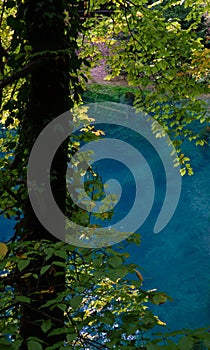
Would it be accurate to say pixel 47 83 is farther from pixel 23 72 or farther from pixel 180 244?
pixel 180 244

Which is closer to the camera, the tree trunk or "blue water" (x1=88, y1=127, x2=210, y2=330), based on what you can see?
the tree trunk

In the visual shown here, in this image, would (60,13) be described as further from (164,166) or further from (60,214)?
(164,166)

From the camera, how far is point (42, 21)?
2701 mm

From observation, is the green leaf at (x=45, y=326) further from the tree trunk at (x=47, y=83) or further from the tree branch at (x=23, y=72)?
the tree branch at (x=23, y=72)

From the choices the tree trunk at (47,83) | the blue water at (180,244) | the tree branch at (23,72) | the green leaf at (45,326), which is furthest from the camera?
the blue water at (180,244)

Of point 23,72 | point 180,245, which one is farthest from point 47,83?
point 180,245

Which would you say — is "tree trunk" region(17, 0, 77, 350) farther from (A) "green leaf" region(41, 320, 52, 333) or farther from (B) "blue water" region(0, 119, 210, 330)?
(B) "blue water" region(0, 119, 210, 330)

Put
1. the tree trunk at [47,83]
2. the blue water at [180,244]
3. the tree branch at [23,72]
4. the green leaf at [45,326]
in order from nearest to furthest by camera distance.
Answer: the green leaf at [45,326]
the tree branch at [23,72]
the tree trunk at [47,83]
the blue water at [180,244]

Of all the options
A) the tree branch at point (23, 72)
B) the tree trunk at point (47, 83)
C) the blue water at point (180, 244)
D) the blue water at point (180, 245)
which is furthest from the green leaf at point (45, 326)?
the blue water at point (180, 244)

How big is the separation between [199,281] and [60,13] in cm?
821

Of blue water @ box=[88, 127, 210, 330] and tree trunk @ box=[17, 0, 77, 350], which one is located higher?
blue water @ box=[88, 127, 210, 330]

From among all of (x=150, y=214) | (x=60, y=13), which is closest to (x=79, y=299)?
→ (x=60, y=13)

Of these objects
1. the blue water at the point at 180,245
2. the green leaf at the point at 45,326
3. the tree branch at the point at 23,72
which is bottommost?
the green leaf at the point at 45,326

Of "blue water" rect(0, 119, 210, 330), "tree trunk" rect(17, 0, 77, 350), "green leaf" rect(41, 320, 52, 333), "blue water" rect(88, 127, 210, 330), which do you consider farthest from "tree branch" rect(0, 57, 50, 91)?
"blue water" rect(0, 119, 210, 330)
